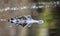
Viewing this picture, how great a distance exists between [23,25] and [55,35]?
0.19 m

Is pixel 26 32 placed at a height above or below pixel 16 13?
below

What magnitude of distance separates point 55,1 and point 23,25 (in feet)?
0.74

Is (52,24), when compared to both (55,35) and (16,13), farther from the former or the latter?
(16,13)

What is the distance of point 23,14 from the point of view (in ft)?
1.47

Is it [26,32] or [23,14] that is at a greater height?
[23,14]

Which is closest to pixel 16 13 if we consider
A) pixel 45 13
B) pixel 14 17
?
pixel 14 17

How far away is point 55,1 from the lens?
1.47ft

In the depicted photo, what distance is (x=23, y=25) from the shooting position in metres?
0.45

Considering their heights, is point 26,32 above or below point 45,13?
below

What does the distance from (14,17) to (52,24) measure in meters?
0.22

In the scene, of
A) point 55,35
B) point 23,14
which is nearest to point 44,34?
point 55,35

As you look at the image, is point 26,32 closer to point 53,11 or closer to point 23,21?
point 23,21

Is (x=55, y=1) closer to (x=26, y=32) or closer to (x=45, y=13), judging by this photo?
(x=45, y=13)

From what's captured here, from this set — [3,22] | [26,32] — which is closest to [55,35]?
[26,32]
